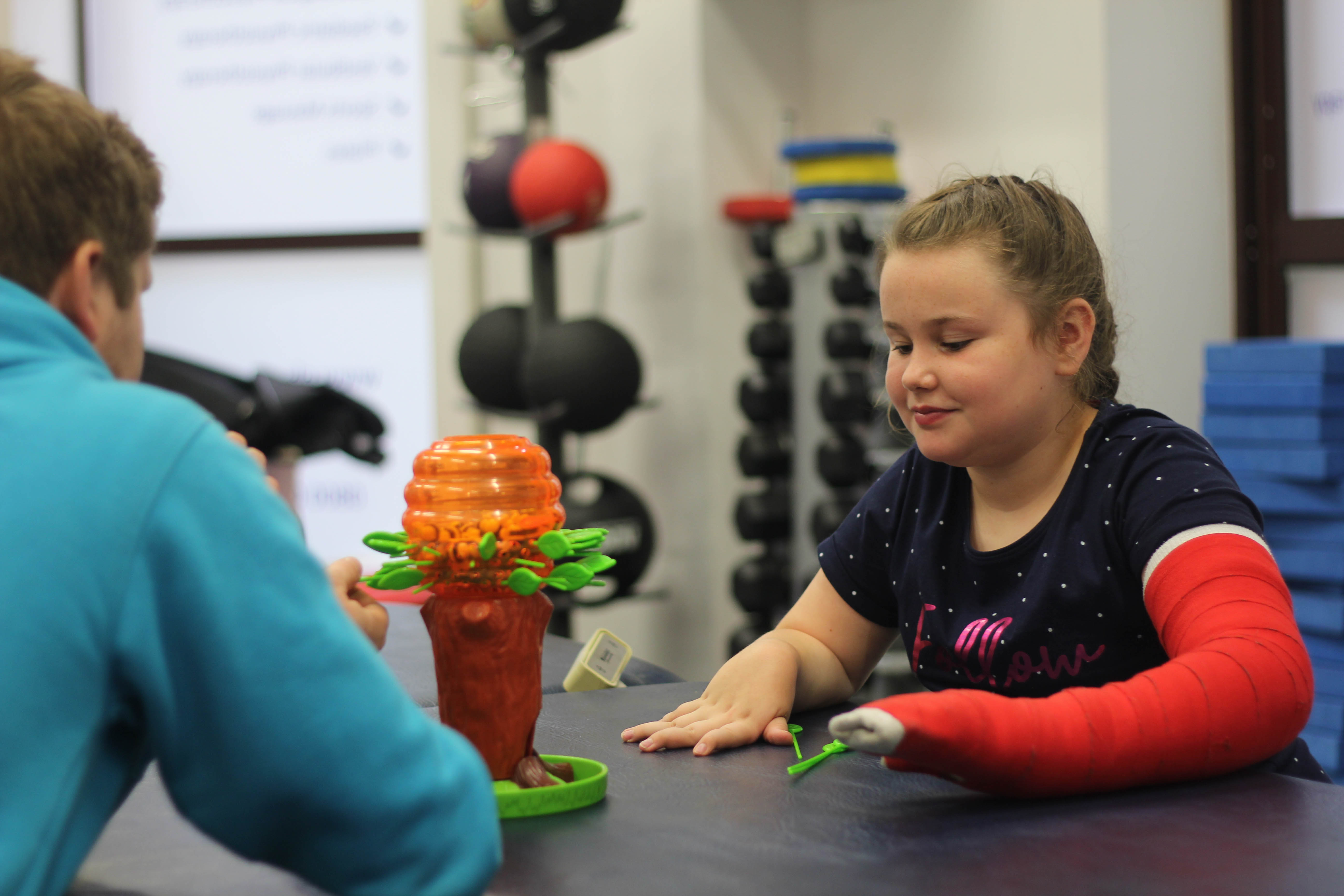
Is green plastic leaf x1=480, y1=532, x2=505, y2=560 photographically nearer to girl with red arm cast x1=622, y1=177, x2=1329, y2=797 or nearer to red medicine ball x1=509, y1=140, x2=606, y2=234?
girl with red arm cast x1=622, y1=177, x2=1329, y2=797

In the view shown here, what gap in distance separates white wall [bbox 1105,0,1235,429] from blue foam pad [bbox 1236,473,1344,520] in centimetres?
60

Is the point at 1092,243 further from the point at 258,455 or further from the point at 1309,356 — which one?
the point at 1309,356

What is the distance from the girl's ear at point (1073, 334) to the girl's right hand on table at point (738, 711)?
35 centimetres

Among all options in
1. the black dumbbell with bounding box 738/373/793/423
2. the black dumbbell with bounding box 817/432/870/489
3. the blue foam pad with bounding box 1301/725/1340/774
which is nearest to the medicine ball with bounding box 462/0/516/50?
the black dumbbell with bounding box 738/373/793/423

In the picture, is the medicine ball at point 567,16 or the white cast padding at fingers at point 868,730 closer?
the white cast padding at fingers at point 868,730

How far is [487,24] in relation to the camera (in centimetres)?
335

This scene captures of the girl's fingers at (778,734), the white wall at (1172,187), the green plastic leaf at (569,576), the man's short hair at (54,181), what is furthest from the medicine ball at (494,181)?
the man's short hair at (54,181)

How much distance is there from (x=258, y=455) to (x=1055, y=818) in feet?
1.83

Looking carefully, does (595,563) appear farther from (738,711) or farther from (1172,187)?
(1172,187)

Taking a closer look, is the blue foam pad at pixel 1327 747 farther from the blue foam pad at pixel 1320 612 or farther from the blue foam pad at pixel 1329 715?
the blue foam pad at pixel 1320 612

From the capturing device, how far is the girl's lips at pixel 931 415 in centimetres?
115

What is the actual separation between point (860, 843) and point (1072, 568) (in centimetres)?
43

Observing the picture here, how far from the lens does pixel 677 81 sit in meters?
3.63

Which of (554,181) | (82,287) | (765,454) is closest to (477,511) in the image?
(82,287)
